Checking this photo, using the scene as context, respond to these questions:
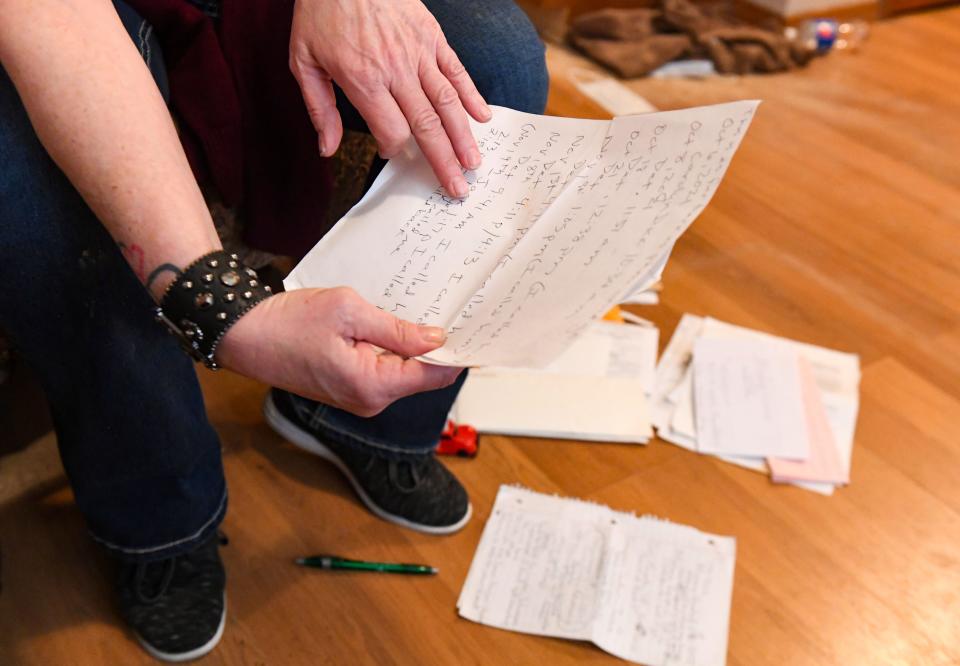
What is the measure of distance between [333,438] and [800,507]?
61cm

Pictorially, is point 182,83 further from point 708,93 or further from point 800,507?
point 708,93

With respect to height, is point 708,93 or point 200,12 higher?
point 200,12

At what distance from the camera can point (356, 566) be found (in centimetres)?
102

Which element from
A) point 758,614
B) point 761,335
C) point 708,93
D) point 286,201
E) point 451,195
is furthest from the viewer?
point 708,93

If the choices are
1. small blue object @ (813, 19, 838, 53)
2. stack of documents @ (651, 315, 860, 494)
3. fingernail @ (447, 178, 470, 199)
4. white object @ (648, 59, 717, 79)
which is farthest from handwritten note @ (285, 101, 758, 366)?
small blue object @ (813, 19, 838, 53)

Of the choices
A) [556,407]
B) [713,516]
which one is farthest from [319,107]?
[713,516]

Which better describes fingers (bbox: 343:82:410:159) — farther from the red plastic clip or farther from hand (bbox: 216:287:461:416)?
the red plastic clip

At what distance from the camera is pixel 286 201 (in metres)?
0.92

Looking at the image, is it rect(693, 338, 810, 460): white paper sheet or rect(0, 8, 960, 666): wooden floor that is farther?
rect(693, 338, 810, 460): white paper sheet

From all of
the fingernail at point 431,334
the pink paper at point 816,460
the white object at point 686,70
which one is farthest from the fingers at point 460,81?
the white object at point 686,70

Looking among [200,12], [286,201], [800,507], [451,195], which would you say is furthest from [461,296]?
[800,507]

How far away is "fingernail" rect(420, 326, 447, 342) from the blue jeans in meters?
0.27

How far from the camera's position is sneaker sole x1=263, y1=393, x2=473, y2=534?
1.08m

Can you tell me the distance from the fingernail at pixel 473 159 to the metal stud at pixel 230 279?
24 cm
